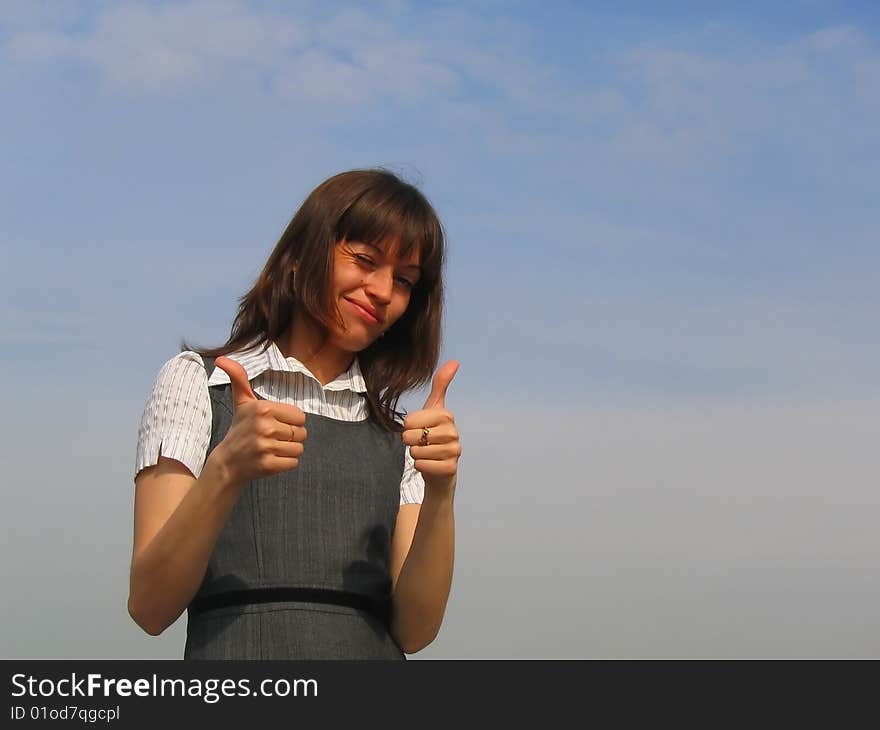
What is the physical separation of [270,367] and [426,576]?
1.94 ft

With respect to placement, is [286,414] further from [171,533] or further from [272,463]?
[171,533]

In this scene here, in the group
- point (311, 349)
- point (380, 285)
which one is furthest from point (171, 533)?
point (380, 285)

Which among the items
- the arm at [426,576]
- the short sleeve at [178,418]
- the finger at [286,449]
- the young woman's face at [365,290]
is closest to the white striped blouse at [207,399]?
the short sleeve at [178,418]

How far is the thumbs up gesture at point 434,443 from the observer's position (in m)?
2.19

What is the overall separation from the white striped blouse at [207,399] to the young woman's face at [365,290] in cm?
13

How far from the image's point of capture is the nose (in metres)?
2.43

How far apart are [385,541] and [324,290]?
1.95ft

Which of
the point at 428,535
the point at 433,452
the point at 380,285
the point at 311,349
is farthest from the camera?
the point at 311,349

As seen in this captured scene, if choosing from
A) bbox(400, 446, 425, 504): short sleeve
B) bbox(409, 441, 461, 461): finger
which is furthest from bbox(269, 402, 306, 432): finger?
bbox(400, 446, 425, 504): short sleeve

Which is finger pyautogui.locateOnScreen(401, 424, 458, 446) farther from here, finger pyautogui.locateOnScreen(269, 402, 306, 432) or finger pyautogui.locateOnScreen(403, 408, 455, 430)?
finger pyautogui.locateOnScreen(269, 402, 306, 432)

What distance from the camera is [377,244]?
2465 millimetres

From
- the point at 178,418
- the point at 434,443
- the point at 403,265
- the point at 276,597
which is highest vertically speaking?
the point at 403,265

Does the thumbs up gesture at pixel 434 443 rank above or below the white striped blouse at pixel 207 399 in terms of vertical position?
below

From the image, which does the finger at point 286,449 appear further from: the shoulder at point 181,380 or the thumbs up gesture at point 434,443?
the shoulder at point 181,380
